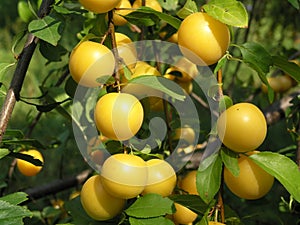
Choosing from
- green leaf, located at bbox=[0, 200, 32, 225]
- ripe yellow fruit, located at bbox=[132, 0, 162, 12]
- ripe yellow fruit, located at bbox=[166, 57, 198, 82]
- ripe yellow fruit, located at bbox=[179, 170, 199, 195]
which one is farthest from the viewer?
ripe yellow fruit, located at bbox=[166, 57, 198, 82]

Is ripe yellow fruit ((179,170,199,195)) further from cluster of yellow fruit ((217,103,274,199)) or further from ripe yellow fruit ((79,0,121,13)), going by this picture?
ripe yellow fruit ((79,0,121,13))

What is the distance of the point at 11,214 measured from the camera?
2.48 ft

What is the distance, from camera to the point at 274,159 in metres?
0.82

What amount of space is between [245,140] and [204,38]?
0.55ft

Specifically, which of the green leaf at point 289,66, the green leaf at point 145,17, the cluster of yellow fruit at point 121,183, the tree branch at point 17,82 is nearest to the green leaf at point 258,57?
the green leaf at point 289,66

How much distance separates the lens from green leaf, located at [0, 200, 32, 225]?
746 mm

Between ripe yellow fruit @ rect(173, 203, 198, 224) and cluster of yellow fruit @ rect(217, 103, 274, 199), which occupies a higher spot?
cluster of yellow fruit @ rect(217, 103, 274, 199)

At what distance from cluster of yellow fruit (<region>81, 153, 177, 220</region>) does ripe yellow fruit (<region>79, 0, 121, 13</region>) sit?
231mm

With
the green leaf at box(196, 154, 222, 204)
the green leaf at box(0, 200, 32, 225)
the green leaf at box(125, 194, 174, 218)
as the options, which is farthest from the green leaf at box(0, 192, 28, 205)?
the green leaf at box(196, 154, 222, 204)

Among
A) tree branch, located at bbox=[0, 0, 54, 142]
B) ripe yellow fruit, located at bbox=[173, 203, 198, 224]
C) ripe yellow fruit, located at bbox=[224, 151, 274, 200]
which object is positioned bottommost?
ripe yellow fruit, located at bbox=[173, 203, 198, 224]

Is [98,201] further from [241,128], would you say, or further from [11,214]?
[241,128]

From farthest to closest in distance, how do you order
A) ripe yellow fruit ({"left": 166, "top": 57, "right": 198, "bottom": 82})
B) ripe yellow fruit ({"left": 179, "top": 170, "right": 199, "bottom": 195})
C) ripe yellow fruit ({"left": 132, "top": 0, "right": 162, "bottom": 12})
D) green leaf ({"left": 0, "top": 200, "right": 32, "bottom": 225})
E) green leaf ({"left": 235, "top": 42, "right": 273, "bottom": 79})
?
ripe yellow fruit ({"left": 166, "top": 57, "right": 198, "bottom": 82}) → ripe yellow fruit ({"left": 132, "top": 0, "right": 162, "bottom": 12}) → ripe yellow fruit ({"left": 179, "top": 170, "right": 199, "bottom": 195}) → green leaf ({"left": 235, "top": 42, "right": 273, "bottom": 79}) → green leaf ({"left": 0, "top": 200, "right": 32, "bottom": 225})

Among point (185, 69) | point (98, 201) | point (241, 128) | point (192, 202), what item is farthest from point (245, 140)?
point (185, 69)

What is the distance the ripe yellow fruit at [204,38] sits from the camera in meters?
0.78
